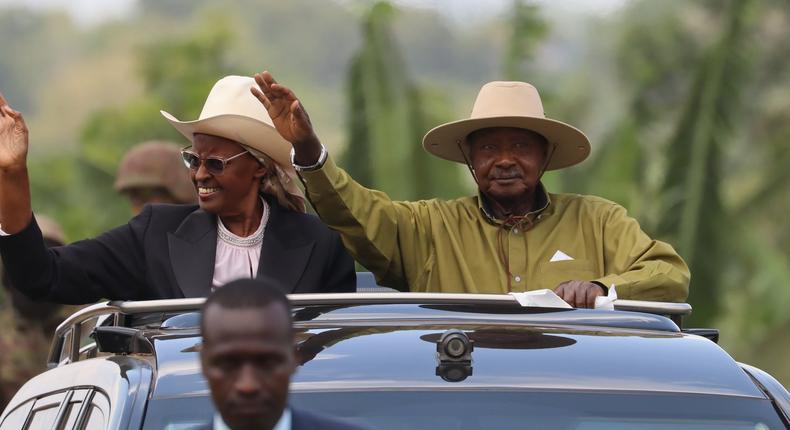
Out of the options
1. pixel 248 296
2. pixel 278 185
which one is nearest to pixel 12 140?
pixel 278 185

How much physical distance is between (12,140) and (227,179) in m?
0.77

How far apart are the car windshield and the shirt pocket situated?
6.32 feet

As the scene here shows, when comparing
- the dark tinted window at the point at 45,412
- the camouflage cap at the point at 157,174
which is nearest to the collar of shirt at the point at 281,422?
the dark tinted window at the point at 45,412

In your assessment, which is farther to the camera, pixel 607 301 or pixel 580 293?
pixel 580 293

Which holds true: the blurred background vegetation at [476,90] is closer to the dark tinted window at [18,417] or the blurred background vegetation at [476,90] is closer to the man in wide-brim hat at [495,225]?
the man in wide-brim hat at [495,225]

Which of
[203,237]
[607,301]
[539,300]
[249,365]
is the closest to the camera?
[249,365]

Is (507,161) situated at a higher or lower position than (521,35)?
lower

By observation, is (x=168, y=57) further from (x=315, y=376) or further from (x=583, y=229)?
(x=315, y=376)

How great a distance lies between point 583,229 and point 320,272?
3.04ft

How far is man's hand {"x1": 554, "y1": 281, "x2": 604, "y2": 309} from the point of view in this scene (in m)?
5.05

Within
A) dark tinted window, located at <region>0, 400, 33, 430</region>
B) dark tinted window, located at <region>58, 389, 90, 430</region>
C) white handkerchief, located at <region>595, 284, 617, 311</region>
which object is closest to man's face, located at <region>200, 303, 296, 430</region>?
dark tinted window, located at <region>58, 389, 90, 430</region>

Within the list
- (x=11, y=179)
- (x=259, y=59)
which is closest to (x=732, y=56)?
(x=11, y=179)

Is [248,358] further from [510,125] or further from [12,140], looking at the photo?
[510,125]

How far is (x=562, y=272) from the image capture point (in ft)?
19.0
